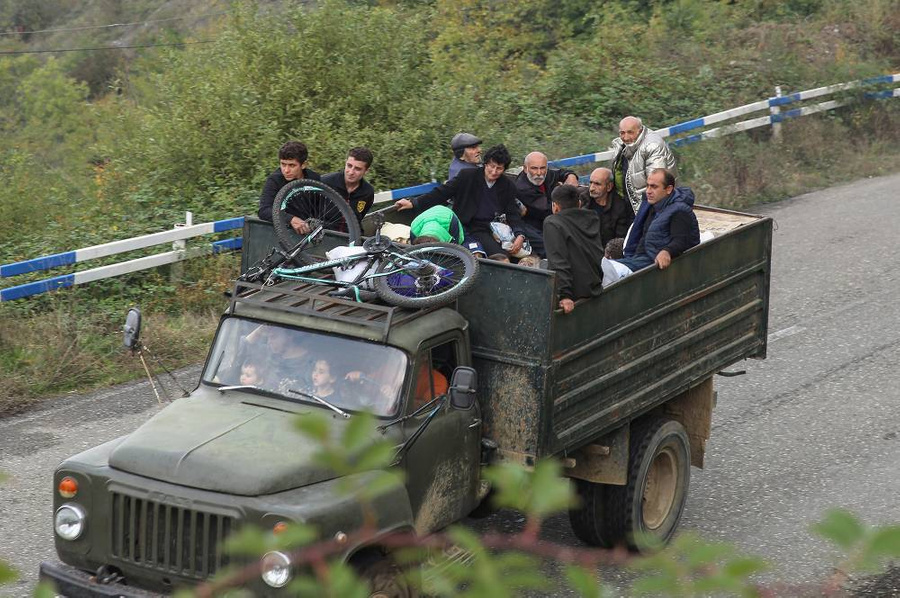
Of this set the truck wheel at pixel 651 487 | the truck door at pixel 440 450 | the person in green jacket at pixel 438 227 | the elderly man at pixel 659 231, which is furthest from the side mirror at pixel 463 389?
the truck wheel at pixel 651 487

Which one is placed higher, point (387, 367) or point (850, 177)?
point (387, 367)

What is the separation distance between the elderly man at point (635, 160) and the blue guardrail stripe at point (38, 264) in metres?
5.10

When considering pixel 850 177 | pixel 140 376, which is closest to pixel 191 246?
pixel 140 376

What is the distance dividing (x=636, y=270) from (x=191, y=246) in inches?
234

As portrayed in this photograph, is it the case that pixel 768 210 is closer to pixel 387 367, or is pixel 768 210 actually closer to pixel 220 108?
pixel 220 108

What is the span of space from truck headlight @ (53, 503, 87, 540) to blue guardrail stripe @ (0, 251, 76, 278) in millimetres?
5554

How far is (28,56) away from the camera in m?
46.9

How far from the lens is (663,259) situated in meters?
7.59

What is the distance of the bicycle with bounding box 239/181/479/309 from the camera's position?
6703 mm

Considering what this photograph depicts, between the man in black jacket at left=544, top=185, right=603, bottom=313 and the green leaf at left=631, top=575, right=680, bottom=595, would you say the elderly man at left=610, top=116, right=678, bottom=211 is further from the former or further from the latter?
the green leaf at left=631, top=575, right=680, bottom=595

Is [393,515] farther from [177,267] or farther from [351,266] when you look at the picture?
[177,267]

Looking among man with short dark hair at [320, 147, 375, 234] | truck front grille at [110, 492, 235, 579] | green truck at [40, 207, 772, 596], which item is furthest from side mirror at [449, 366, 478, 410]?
man with short dark hair at [320, 147, 375, 234]

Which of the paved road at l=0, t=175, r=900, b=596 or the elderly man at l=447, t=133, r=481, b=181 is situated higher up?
the elderly man at l=447, t=133, r=481, b=181

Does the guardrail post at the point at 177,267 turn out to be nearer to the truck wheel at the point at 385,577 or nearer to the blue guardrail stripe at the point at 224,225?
the blue guardrail stripe at the point at 224,225
